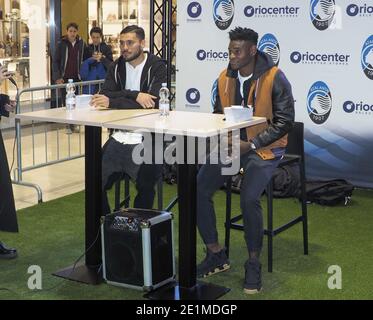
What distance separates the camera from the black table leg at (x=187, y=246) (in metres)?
3.50

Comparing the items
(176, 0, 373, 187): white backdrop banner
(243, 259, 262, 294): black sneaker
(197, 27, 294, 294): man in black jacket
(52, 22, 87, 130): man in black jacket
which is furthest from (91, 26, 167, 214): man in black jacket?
(52, 22, 87, 130): man in black jacket

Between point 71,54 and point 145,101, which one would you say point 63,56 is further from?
point 145,101

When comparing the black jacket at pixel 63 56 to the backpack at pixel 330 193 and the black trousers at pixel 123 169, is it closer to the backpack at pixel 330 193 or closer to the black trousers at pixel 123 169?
the backpack at pixel 330 193

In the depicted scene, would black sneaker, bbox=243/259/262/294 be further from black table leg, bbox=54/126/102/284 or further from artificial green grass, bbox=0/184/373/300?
black table leg, bbox=54/126/102/284

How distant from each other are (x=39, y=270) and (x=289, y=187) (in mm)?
2502

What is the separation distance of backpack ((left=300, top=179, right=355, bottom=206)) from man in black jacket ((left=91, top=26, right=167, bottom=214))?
6.12 ft

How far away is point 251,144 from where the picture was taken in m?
3.80

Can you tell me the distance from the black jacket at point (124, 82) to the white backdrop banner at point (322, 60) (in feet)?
6.99

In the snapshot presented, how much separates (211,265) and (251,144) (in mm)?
772

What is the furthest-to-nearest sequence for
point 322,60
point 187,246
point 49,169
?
1. point 49,169
2. point 322,60
3. point 187,246

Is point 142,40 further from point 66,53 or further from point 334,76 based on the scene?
point 66,53

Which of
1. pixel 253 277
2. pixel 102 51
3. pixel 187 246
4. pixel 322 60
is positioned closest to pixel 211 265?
pixel 253 277

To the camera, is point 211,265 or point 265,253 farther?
point 265,253

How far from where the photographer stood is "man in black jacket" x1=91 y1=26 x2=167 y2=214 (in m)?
4.17
